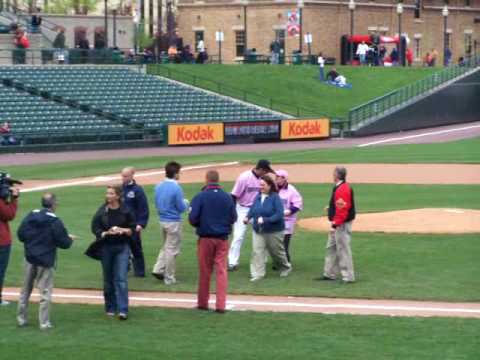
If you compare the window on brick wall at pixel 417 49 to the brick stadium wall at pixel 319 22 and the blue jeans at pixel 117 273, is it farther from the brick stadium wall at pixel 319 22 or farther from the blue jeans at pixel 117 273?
the blue jeans at pixel 117 273

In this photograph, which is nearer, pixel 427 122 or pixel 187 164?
pixel 187 164

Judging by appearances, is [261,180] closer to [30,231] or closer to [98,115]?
[30,231]

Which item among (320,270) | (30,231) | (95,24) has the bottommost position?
(320,270)

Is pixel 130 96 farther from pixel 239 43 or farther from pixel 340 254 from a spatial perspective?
pixel 340 254

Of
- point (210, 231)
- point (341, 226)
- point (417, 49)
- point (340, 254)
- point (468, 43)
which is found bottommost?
point (340, 254)

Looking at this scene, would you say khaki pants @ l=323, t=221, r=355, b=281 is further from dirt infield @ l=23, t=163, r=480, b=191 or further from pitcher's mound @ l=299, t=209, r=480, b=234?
dirt infield @ l=23, t=163, r=480, b=191

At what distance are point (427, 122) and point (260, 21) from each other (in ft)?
57.0

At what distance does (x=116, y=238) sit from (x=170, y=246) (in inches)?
105

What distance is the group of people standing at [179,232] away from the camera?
13930 millimetres

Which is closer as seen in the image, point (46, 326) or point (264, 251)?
point (46, 326)

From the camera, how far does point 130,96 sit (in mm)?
53312

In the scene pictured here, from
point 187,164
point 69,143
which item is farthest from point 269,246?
point 69,143

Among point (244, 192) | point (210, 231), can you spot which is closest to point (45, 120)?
point (244, 192)

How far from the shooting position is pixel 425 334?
1348 cm
